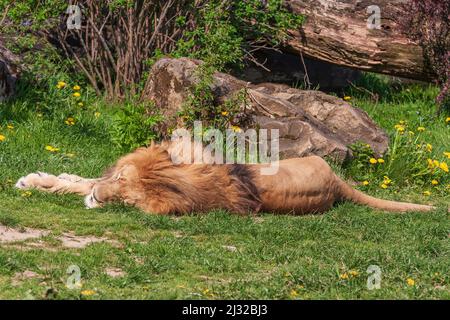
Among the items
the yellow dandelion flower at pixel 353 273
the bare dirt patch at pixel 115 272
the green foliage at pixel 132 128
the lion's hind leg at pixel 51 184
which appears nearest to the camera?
the bare dirt patch at pixel 115 272

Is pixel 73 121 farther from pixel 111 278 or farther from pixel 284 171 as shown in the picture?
pixel 111 278

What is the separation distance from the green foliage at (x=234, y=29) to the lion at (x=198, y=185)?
2.37 m

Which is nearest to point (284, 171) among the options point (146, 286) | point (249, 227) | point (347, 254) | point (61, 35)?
point (249, 227)

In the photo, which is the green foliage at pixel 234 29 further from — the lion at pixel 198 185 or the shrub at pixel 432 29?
the lion at pixel 198 185

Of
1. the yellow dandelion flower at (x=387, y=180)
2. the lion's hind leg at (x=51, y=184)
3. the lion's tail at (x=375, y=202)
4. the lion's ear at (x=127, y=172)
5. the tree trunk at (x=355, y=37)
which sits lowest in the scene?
the yellow dandelion flower at (x=387, y=180)

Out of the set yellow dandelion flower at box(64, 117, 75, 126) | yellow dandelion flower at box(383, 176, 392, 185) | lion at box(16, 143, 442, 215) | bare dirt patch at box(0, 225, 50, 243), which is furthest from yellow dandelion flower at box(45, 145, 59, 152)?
yellow dandelion flower at box(383, 176, 392, 185)

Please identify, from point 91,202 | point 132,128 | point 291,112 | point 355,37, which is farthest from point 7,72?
point 355,37

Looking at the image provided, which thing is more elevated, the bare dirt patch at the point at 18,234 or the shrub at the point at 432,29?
the shrub at the point at 432,29

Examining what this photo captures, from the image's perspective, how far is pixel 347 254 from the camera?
611 centimetres

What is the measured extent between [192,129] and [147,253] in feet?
10.3

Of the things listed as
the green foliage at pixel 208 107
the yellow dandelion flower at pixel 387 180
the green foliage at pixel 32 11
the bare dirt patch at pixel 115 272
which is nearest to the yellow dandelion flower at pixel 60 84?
the green foliage at pixel 32 11

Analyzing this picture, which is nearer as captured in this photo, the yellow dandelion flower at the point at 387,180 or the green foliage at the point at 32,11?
the yellow dandelion flower at the point at 387,180

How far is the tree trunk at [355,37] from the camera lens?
10.8 metres

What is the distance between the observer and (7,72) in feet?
31.5
